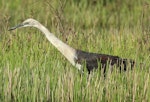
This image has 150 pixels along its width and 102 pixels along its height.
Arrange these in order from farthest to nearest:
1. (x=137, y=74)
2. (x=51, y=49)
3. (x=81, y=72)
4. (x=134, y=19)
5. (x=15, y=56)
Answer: (x=134, y=19) → (x=51, y=49) → (x=15, y=56) → (x=81, y=72) → (x=137, y=74)

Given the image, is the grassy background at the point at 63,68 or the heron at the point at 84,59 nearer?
the grassy background at the point at 63,68

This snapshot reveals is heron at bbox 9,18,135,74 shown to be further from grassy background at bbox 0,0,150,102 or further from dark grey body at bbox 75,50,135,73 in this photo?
grassy background at bbox 0,0,150,102

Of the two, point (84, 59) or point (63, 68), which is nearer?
point (63, 68)

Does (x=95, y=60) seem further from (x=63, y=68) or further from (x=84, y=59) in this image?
(x=63, y=68)

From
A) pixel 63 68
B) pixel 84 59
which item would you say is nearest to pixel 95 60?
pixel 84 59

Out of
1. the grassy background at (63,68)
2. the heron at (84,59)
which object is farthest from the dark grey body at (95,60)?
the grassy background at (63,68)

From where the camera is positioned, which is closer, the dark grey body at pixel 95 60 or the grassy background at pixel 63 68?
the grassy background at pixel 63 68

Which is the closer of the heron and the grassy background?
the grassy background

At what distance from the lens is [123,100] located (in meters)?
5.08

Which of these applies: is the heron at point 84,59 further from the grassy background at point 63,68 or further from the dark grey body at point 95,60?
the grassy background at point 63,68

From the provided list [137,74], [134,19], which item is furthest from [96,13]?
[137,74]

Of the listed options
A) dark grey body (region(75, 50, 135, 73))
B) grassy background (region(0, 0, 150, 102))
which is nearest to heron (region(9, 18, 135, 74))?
dark grey body (region(75, 50, 135, 73))

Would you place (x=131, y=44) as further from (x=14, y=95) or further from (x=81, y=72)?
(x=14, y=95)

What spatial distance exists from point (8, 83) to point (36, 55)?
1.65m
